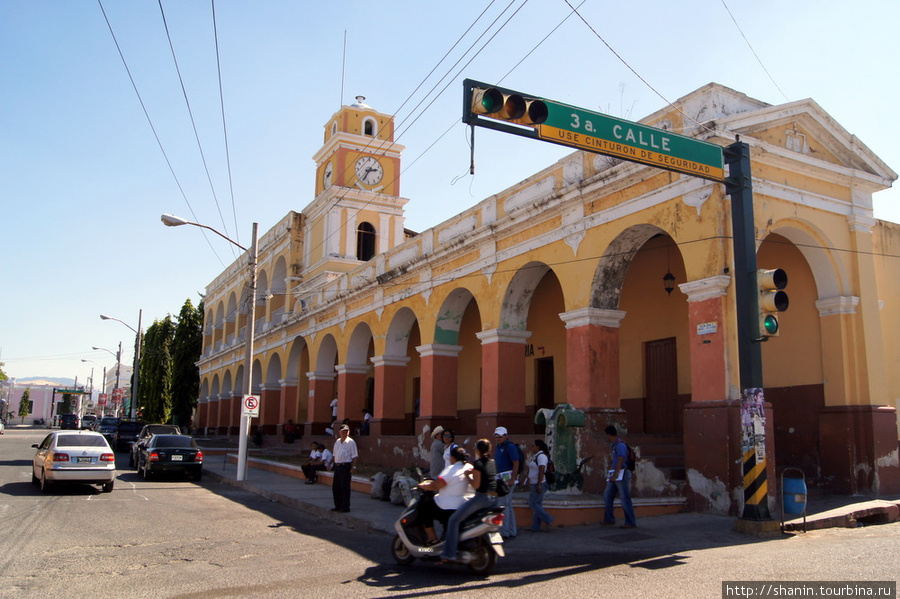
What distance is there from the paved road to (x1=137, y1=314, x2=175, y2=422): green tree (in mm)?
46804

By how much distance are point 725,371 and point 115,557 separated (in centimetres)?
893

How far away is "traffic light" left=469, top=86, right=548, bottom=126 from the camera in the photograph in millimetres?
7977

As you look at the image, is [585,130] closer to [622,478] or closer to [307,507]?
[622,478]

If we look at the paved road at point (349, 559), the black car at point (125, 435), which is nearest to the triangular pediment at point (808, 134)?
the paved road at point (349, 559)

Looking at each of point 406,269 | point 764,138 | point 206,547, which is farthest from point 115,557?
point 406,269

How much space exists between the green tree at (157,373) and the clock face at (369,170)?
31967 mm

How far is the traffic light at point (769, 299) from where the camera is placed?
9477 mm

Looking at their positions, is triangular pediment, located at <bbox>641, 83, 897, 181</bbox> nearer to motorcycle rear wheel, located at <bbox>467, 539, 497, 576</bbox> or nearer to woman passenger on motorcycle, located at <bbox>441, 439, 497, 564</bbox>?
woman passenger on motorcycle, located at <bbox>441, 439, 497, 564</bbox>

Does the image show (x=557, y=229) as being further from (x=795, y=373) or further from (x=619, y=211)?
(x=795, y=373)

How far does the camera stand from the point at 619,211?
13.6 m

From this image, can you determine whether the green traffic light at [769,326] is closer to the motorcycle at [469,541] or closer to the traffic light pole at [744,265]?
the traffic light pole at [744,265]

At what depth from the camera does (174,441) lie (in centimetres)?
1994

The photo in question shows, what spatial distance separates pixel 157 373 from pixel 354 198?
108 feet

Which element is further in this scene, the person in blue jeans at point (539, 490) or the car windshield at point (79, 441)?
the car windshield at point (79, 441)
